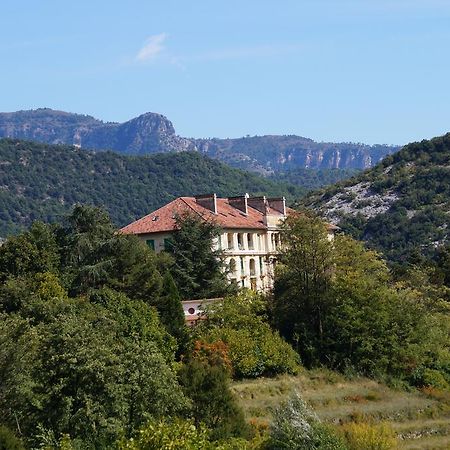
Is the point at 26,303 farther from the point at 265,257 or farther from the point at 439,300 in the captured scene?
the point at 439,300

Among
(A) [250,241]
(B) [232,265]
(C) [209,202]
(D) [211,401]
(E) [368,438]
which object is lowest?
(E) [368,438]

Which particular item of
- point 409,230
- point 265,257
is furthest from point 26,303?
point 409,230

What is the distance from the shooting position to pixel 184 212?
56.8 metres

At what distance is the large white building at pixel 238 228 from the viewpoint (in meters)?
59.2

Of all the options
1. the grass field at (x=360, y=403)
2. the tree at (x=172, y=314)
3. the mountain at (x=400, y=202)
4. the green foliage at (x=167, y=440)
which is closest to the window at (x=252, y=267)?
the grass field at (x=360, y=403)

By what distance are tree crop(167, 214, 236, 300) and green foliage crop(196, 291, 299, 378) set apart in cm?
373

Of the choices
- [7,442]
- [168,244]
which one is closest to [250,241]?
[168,244]

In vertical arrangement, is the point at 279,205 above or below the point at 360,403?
A: above

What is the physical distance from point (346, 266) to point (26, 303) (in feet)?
68.1

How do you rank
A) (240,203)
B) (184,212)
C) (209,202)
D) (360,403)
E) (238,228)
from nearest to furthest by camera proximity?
(360,403)
(184,212)
(238,228)
(209,202)
(240,203)

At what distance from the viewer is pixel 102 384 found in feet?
92.2

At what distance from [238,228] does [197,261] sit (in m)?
10.6

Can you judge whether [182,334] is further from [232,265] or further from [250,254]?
[250,254]

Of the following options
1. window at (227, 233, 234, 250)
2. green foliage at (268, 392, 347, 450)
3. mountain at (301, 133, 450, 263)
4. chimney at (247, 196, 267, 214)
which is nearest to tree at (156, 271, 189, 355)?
green foliage at (268, 392, 347, 450)
